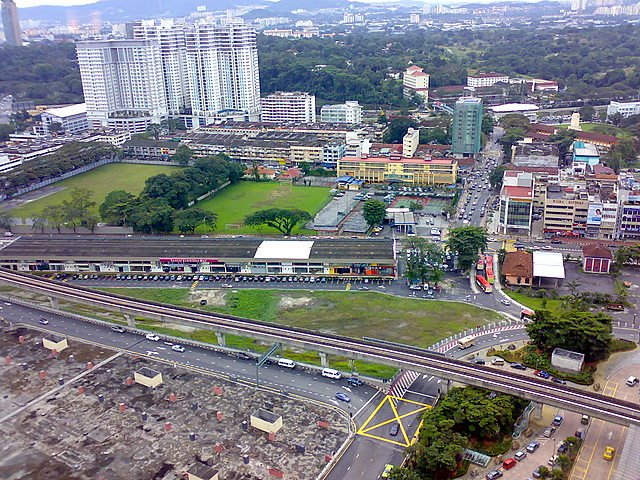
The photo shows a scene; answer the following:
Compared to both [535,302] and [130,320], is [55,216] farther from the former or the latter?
[535,302]

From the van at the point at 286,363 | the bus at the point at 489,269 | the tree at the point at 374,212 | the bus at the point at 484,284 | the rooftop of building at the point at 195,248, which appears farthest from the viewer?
the tree at the point at 374,212

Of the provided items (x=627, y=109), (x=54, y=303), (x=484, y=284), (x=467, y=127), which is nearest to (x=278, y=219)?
(x=484, y=284)

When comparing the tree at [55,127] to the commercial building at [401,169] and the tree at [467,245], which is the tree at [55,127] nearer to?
the commercial building at [401,169]

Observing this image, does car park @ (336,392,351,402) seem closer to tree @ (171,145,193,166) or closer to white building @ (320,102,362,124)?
tree @ (171,145,193,166)

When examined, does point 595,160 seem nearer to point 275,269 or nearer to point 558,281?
point 558,281

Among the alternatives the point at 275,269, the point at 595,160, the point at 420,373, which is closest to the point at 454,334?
the point at 420,373

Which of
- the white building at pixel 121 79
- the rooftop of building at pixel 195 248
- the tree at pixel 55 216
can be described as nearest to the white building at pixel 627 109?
the rooftop of building at pixel 195 248
